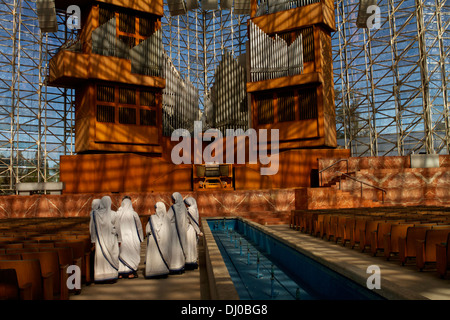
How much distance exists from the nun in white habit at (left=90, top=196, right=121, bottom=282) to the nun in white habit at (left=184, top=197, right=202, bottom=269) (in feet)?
4.41

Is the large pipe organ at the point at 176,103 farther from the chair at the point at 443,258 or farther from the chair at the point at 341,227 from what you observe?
the chair at the point at 443,258

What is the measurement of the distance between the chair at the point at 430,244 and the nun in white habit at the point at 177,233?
3.69 m

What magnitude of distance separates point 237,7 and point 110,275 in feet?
64.6

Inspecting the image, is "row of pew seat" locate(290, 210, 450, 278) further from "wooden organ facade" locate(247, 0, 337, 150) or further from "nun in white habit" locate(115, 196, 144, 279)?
"wooden organ facade" locate(247, 0, 337, 150)

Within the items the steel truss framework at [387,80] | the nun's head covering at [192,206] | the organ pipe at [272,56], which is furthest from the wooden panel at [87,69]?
the steel truss framework at [387,80]

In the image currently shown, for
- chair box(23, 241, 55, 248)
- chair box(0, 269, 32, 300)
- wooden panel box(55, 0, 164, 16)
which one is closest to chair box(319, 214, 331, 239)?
chair box(23, 241, 55, 248)

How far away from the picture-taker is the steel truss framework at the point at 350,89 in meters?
23.9

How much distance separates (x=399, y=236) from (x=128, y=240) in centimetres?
A: 450

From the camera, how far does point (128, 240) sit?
6496mm

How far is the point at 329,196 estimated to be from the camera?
13.9 meters

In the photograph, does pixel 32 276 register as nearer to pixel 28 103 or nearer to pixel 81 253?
pixel 81 253

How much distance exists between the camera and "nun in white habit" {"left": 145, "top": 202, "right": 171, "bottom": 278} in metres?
6.08

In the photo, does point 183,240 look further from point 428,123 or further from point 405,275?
point 428,123
